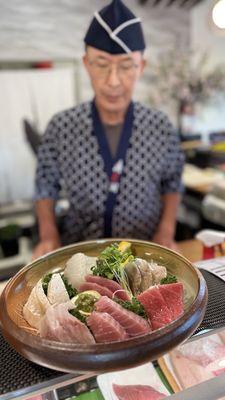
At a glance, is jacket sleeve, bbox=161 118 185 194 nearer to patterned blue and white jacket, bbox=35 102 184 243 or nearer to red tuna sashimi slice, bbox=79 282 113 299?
patterned blue and white jacket, bbox=35 102 184 243

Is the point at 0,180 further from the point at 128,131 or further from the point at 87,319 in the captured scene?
the point at 87,319

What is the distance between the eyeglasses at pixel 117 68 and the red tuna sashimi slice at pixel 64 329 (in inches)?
32.3

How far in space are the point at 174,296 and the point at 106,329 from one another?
0.13m

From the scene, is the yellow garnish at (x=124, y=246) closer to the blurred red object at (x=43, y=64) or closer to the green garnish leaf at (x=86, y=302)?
the green garnish leaf at (x=86, y=302)

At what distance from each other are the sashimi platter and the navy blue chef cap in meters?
0.63

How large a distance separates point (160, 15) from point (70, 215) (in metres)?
3.43

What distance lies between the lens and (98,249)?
0.77m

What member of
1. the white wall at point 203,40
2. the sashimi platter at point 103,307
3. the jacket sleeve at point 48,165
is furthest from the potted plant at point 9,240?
the white wall at point 203,40

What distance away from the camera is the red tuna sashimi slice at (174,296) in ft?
1.81

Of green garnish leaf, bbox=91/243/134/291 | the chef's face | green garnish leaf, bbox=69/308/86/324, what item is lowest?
green garnish leaf, bbox=69/308/86/324

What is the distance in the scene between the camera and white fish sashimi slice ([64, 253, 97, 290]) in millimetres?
641

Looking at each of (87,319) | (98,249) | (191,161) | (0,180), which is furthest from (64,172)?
(0,180)

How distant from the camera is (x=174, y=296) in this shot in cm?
57

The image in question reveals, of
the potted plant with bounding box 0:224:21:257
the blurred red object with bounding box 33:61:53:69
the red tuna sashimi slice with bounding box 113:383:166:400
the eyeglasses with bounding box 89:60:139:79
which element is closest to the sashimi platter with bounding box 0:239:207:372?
the red tuna sashimi slice with bounding box 113:383:166:400
